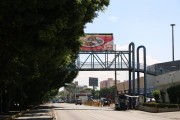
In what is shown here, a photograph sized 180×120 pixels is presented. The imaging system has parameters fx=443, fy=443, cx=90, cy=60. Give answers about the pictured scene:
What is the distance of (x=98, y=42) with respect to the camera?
255ft

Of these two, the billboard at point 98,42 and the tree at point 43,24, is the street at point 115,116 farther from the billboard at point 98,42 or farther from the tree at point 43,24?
the billboard at point 98,42

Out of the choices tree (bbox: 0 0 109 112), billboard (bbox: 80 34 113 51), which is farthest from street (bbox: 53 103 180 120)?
billboard (bbox: 80 34 113 51)

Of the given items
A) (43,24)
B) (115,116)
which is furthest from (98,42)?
(43,24)

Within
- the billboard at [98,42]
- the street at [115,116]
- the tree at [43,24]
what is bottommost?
the street at [115,116]

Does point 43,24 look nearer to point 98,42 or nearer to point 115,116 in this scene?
point 115,116

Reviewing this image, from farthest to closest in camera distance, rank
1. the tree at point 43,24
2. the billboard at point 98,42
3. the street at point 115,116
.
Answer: the billboard at point 98,42 < the street at point 115,116 < the tree at point 43,24

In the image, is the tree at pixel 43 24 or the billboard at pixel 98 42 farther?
the billboard at pixel 98 42

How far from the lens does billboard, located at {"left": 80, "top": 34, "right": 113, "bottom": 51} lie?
3029 inches

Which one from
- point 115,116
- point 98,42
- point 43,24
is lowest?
point 115,116

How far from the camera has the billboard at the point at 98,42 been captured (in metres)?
76.9

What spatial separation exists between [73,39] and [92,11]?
2.18 m

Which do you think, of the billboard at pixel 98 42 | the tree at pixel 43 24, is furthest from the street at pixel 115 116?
the billboard at pixel 98 42

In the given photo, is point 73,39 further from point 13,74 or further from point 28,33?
point 13,74

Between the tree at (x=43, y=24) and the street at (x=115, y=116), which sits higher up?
the tree at (x=43, y=24)
